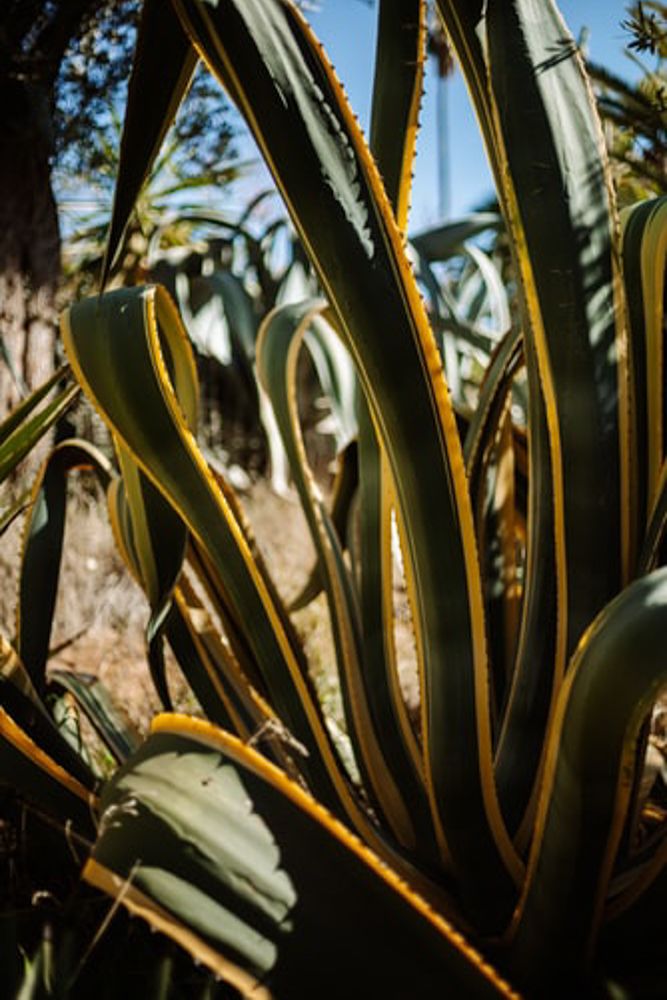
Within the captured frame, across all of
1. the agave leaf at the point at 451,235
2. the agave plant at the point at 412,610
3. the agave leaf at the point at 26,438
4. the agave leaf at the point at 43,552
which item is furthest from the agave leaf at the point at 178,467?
the agave leaf at the point at 451,235

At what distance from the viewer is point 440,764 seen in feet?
2.44

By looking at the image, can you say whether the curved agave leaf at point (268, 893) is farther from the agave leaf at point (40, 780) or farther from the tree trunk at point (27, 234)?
the tree trunk at point (27, 234)

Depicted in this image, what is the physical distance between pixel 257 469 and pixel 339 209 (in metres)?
3.61

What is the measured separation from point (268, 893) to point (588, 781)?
0.62 feet

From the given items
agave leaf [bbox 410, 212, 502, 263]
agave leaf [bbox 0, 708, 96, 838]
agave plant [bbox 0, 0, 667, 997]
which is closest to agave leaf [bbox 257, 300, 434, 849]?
agave plant [bbox 0, 0, 667, 997]

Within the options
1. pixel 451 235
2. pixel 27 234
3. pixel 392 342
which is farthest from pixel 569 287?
pixel 451 235

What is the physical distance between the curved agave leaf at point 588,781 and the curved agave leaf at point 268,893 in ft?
0.33

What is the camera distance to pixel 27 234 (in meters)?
1.81

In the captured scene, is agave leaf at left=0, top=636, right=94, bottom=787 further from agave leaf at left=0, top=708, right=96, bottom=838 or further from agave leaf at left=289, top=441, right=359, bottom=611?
agave leaf at left=289, top=441, right=359, bottom=611

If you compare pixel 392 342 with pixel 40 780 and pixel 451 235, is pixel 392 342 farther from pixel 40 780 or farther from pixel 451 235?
pixel 451 235

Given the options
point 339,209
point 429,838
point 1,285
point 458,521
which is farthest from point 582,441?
point 1,285

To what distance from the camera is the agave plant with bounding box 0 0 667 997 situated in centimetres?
56

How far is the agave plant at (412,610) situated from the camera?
1.84ft

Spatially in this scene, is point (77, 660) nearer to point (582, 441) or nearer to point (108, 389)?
point (108, 389)
